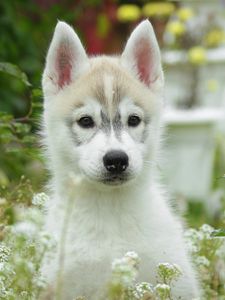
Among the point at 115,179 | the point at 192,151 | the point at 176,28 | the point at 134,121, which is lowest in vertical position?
the point at 192,151

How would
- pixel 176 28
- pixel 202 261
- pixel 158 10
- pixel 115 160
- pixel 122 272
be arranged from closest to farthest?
pixel 122 272 < pixel 115 160 < pixel 202 261 < pixel 176 28 < pixel 158 10

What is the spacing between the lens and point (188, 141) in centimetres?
1054

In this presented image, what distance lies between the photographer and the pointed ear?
4.82 meters

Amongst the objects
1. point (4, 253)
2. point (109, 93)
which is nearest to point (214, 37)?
point (109, 93)

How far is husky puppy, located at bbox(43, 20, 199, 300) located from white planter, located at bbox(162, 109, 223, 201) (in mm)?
5276

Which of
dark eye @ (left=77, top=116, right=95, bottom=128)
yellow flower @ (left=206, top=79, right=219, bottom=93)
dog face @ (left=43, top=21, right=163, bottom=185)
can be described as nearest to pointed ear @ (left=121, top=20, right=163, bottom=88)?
dog face @ (left=43, top=21, right=163, bottom=185)

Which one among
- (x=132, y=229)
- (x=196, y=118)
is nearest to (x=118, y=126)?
(x=132, y=229)

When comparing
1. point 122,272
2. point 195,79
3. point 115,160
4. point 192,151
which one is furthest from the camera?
point 195,79

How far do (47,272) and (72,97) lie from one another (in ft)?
3.03

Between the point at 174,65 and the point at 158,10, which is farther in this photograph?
the point at 158,10

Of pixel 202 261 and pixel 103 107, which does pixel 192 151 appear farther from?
pixel 103 107

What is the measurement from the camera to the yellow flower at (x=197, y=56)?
424 inches

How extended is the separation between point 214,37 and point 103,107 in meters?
7.27

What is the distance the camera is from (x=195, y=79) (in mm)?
11180
